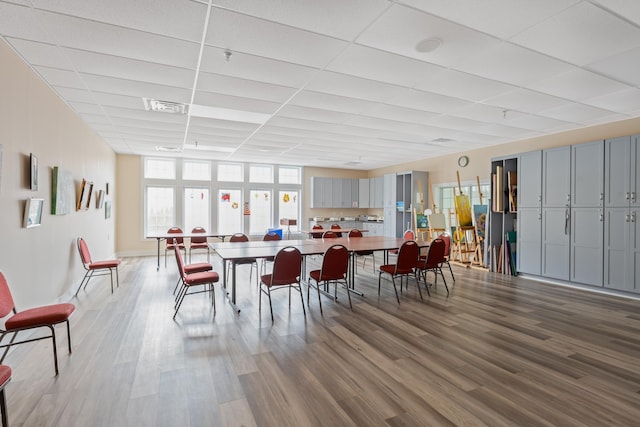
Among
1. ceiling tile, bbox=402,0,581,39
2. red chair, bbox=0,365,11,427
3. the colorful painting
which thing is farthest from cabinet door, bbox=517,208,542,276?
red chair, bbox=0,365,11,427

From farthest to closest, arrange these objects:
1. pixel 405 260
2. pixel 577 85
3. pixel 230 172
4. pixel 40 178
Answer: pixel 230 172
pixel 405 260
pixel 577 85
pixel 40 178

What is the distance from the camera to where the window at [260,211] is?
10.3 meters

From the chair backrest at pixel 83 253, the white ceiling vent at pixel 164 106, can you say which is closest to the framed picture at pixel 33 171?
the white ceiling vent at pixel 164 106

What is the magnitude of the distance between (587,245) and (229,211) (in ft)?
28.5

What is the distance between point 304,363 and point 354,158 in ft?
23.4

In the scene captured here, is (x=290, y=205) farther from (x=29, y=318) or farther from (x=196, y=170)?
(x=29, y=318)

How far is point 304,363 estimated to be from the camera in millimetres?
2797

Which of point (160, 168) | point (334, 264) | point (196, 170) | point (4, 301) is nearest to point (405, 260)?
point (334, 264)

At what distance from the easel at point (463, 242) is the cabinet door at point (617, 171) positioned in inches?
102

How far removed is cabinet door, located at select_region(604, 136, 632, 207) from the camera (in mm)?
4836

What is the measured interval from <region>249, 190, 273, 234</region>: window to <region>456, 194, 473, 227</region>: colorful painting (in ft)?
18.9

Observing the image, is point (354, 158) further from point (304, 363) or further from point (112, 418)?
point (112, 418)

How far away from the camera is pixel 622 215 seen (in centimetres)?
489

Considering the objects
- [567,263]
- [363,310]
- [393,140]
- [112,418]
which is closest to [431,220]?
[393,140]
